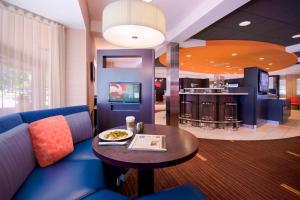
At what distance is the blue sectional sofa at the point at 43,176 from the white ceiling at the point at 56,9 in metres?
1.64

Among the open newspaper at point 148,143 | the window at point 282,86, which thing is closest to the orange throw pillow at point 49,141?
the open newspaper at point 148,143

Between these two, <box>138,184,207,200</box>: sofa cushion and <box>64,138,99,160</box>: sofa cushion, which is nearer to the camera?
<box>138,184,207,200</box>: sofa cushion

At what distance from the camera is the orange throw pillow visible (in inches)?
56.6

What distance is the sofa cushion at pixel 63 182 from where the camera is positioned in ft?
3.44

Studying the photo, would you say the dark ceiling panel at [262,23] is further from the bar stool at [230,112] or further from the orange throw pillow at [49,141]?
the orange throw pillow at [49,141]

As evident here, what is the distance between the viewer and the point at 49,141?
151 cm

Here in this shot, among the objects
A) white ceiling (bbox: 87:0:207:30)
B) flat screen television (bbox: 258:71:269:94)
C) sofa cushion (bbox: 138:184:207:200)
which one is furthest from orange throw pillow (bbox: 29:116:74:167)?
flat screen television (bbox: 258:71:269:94)

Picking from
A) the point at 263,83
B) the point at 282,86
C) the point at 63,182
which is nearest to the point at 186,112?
the point at 263,83

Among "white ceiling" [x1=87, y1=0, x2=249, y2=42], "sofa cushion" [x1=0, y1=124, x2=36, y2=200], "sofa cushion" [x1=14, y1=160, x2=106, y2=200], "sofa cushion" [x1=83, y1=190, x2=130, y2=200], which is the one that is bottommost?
"sofa cushion" [x1=83, y1=190, x2=130, y2=200]

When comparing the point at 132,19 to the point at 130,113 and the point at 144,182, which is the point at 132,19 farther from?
Result: the point at 130,113

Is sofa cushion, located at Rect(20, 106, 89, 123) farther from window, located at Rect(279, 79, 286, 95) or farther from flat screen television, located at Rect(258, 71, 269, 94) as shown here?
window, located at Rect(279, 79, 286, 95)

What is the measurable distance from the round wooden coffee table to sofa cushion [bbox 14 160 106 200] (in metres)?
0.25

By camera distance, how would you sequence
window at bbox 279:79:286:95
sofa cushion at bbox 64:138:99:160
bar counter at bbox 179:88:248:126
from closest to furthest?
sofa cushion at bbox 64:138:99:160, bar counter at bbox 179:88:248:126, window at bbox 279:79:286:95

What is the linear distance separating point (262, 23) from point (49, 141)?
504 centimetres
